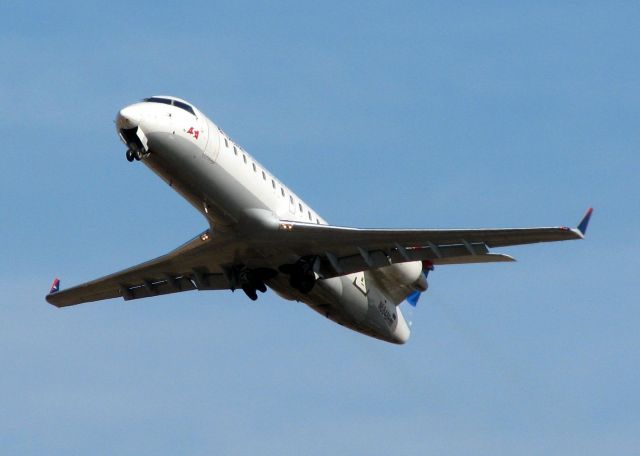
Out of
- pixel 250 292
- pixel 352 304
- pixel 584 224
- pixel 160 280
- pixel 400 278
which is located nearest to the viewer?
pixel 584 224

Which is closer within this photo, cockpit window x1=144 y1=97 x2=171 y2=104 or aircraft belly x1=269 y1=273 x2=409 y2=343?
cockpit window x1=144 y1=97 x2=171 y2=104

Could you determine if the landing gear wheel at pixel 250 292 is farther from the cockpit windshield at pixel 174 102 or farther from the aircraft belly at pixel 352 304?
the cockpit windshield at pixel 174 102

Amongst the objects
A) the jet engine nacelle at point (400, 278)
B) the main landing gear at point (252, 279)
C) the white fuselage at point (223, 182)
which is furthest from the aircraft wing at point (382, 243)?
the jet engine nacelle at point (400, 278)

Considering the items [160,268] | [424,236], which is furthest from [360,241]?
[160,268]

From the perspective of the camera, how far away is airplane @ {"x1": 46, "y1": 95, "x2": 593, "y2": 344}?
101 ft

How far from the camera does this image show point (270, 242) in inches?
1270

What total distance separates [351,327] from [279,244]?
4429mm

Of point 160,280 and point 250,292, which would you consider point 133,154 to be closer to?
point 250,292

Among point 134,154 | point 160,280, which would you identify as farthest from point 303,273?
point 160,280

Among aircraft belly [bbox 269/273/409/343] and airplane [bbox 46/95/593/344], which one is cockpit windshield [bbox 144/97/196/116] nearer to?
airplane [bbox 46/95/593/344]

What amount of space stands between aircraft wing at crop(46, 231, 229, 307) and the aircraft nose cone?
13.1 feet

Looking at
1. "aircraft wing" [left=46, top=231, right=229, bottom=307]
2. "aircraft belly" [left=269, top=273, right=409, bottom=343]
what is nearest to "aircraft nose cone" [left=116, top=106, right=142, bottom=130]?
"aircraft wing" [left=46, top=231, right=229, bottom=307]

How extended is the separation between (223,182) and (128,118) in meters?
2.54

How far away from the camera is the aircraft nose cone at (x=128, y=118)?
3028cm
